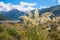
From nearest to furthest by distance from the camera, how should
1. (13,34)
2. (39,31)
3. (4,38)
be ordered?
(39,31), (4,38), (13,34)

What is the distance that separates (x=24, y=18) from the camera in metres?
7.74

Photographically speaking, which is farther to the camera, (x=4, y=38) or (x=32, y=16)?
(x=4, y=38)

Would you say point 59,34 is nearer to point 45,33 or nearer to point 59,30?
point 59,30

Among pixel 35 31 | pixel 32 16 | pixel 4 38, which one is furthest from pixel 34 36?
pixel 4 38

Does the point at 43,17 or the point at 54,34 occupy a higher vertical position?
the point at 43,17

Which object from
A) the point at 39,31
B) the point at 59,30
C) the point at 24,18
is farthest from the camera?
the point at 59,30

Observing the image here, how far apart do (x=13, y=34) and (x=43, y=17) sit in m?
6.85

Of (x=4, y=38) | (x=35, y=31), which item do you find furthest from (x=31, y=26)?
(x=4, y=38)

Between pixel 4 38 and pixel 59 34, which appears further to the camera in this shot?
pixel 4 38

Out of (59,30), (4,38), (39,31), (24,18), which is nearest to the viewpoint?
(24,18)

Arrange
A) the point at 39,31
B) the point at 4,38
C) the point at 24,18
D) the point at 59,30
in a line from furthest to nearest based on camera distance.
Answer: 1. the point at 4,38
2. the point at 59,30
3. the point at 39,31
4. the point at 24,18

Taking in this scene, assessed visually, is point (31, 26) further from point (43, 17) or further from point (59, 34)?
point (59, 34)

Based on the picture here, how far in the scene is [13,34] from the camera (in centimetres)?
1455

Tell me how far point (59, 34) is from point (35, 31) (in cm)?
334
